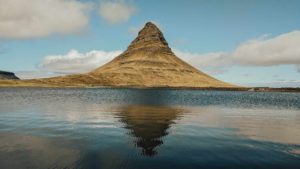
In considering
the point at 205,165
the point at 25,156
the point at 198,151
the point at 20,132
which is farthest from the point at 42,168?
the point at 20,132

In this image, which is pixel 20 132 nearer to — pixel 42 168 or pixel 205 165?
pixel 42 168

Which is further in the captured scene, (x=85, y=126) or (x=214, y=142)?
(x=85, y=126)

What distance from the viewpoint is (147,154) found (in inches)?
851

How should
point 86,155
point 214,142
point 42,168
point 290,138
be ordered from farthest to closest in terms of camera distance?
point 290,138 < point 214,142 < point 86,155 < point 42,168

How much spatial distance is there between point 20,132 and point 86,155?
12.0 metres

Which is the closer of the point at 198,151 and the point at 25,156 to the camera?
the point at 25,156

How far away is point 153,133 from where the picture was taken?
31.0 metres

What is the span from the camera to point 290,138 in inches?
1180

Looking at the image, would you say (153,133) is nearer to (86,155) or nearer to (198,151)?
(198,151)

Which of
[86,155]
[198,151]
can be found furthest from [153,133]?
[86,155]

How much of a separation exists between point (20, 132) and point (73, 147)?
30.2ft

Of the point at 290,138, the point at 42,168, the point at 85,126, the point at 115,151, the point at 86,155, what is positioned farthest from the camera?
the point at 85,126

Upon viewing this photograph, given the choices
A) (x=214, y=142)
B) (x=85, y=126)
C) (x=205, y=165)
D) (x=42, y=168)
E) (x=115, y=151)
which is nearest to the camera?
(x=42, y=168)

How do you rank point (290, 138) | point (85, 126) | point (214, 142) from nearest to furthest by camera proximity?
point (214, 142)
point (290, 138)
point (85, 126)
